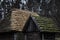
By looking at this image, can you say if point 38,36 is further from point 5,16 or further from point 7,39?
point 5,16

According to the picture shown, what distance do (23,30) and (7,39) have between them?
1547 millimetres

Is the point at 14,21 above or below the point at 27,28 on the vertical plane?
above

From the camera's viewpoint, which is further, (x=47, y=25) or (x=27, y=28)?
(x=27, y=28)

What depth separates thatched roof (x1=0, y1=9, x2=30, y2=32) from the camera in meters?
15.0

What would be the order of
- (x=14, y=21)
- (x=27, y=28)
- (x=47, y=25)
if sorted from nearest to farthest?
(x=47, y=25) → (x=27, y=28) → (x=14, y=21)

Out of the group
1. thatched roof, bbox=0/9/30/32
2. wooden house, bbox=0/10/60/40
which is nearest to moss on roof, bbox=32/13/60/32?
wooden house, bbox=0/10/60/40

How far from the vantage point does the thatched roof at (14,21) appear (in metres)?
15.0

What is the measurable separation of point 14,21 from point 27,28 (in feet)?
5.70

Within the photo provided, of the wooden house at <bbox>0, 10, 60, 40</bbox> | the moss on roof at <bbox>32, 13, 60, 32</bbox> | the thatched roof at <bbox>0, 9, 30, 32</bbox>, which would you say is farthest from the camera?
the thatched roof at <bbox>0, 9, 30, 32</bbox>

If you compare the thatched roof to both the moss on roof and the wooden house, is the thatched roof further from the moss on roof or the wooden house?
the moss on roof

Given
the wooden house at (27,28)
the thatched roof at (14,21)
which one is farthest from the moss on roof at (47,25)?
the thatched roof at (14,21)

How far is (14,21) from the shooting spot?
1573cm

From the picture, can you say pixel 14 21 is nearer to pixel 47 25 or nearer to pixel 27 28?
pixel 27 28

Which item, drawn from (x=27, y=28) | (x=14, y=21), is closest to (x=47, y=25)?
(x=27, y=28)
